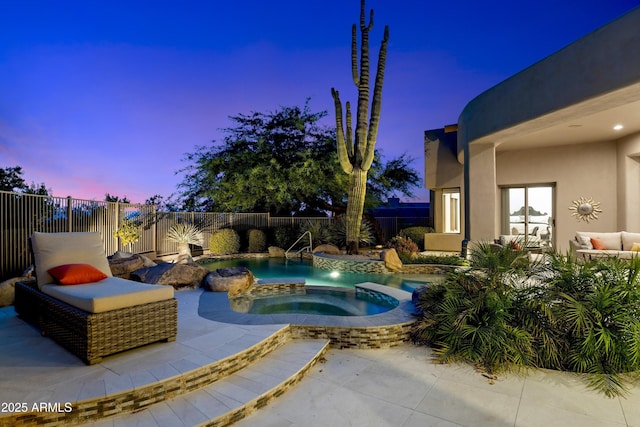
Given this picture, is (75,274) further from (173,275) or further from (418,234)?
(418,234)

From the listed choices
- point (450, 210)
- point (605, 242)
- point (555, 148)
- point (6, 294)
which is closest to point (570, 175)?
point (555, 148)

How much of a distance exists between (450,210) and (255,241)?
822cm

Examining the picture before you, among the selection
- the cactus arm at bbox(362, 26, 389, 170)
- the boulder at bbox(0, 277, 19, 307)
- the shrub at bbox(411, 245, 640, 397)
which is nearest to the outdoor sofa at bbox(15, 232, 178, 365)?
the boulder at bbox(0, 277, 19, 307)

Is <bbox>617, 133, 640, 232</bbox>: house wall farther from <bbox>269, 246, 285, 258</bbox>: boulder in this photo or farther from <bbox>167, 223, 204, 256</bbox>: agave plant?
<bbox>167, 223, 204, 256</bbox>: agave plant

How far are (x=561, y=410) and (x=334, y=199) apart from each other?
12966 millimetres

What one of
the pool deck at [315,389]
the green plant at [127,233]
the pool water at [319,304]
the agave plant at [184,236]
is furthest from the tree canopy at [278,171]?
the pool deck at [315,389]

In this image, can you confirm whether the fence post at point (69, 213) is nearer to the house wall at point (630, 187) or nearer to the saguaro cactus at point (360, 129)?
the saguaro cactus at point (360, 129)

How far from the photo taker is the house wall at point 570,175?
27.8 feet

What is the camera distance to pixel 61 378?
7.54ft

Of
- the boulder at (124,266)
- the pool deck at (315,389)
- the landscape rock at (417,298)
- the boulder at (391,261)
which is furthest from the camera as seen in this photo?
the boulder at (391,261)

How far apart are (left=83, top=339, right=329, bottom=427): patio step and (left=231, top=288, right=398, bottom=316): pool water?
1983 millimetres

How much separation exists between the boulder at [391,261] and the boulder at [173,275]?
451cm

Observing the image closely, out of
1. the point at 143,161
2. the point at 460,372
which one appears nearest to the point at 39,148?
the point at 143,161

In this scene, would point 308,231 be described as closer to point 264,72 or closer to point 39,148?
point 264,72
